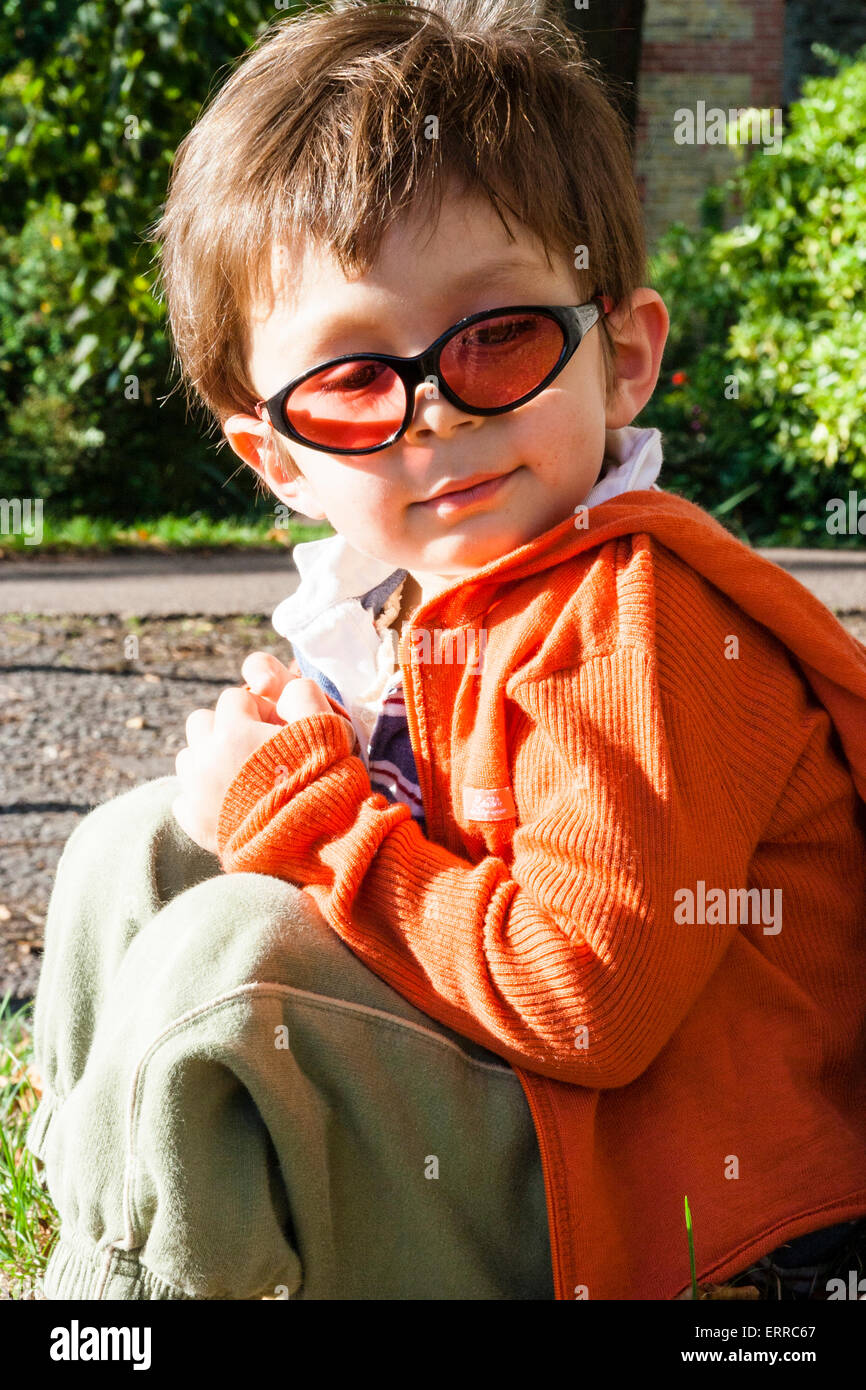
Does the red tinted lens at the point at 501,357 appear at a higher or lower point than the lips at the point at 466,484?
higher

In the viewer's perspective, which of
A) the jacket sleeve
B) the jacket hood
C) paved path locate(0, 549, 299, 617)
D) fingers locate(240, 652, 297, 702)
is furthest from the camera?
paved path locate(0, 549, 299, 617)

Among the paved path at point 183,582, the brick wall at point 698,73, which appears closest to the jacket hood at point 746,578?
the paved path at point 183,582

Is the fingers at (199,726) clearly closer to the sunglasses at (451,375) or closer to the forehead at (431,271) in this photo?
the sunglasses at (451,375)

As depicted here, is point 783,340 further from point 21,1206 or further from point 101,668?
point 21,1206

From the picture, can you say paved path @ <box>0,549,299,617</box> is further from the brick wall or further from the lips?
the brick wall

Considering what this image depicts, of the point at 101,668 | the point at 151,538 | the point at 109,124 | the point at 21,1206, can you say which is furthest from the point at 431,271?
the point at 151,538

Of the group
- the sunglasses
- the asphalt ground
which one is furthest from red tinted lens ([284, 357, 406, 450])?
the asphalt ground

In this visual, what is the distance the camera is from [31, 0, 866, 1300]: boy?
140 centimetres

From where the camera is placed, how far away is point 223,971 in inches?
55.5

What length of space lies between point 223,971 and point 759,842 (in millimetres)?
638

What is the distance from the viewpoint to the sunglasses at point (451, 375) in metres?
1.52

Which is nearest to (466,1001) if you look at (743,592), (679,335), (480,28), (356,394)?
(743,592)

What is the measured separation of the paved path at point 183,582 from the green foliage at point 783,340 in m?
0.64

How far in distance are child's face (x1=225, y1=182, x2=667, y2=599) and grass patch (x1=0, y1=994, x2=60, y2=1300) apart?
3.55 ft
